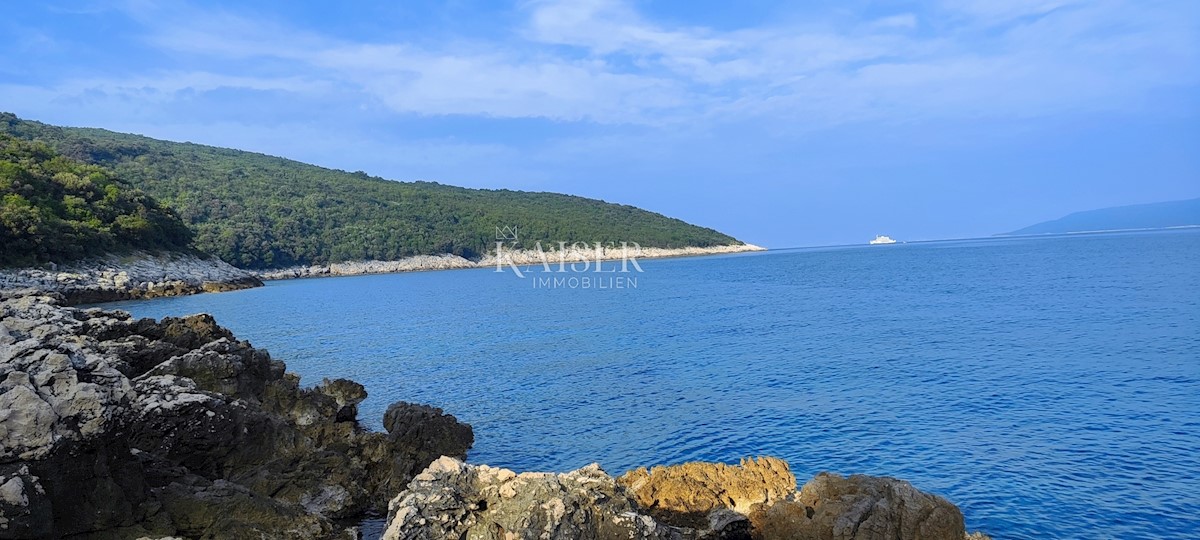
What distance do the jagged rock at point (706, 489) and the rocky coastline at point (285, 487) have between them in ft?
0.08

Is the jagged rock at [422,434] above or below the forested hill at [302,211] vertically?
below

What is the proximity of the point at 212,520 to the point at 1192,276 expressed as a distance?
216 feet

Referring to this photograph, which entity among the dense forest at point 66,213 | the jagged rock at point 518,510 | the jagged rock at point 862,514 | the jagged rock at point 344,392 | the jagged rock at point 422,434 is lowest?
the jagged rock at point 344,392

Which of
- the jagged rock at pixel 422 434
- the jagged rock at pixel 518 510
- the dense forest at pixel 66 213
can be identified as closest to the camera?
the jagged rock at pixel 518 510

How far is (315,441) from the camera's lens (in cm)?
1464

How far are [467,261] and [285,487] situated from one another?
461 feet

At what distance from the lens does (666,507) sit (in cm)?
1042

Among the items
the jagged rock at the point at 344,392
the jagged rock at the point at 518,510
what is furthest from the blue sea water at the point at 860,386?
the jagged rock at the point at 518,510

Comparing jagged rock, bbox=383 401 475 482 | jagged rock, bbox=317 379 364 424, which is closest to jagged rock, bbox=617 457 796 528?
jagged rock, bbox=383 401 475 482

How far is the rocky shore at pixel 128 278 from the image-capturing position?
52656mm

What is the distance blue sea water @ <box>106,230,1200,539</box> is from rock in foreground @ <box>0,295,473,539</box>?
9.13 ft

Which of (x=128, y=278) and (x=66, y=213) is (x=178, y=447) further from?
(x=66, y=213)

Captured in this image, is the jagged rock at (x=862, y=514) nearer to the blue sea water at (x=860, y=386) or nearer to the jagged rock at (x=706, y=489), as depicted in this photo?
the jagged rock at (x=706, y=489)

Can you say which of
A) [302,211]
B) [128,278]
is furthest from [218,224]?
[128,278]
